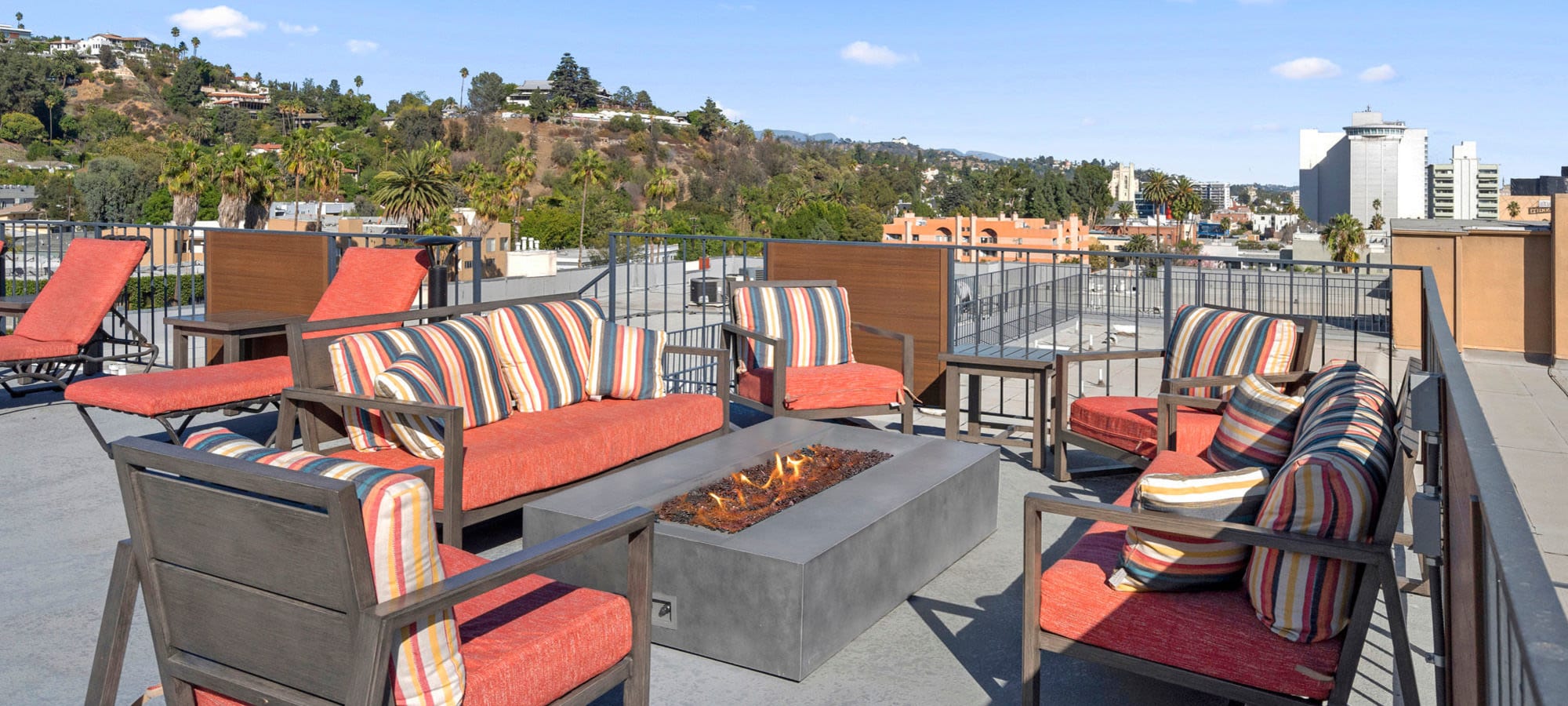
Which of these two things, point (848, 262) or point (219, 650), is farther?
point (848, 262)

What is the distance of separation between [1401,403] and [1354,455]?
98cm

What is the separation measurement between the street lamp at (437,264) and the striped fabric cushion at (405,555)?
3.79 metres

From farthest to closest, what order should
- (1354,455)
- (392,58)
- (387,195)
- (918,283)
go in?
(392,58)
(387,195)
(918,283)
(1354,455)

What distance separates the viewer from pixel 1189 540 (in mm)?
2451

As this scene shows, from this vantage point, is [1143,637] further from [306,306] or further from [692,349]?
[306,306]

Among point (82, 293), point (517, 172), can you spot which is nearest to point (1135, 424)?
point (82, 293)

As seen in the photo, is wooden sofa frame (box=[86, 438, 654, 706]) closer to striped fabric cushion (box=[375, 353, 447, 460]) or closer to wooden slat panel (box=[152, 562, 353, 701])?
wooden slat panel (box=[152, 562, 353, 701])

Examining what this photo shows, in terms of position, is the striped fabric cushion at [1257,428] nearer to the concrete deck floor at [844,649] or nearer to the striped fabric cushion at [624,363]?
the concrete deck floor at [844,649]

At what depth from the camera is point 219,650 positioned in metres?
2.02

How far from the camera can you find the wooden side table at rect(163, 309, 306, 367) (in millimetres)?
5734

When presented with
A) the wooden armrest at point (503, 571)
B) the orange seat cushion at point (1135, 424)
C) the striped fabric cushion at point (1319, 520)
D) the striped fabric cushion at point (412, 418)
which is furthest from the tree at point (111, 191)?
the striped fabric cushion at point (1319, 520)

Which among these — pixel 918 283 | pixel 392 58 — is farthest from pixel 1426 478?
pixel 392 58

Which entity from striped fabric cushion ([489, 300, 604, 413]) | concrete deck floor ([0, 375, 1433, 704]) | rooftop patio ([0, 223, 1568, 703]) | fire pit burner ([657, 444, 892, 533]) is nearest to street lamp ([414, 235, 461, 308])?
rooftop patio ([0, 223, 1568, 703])

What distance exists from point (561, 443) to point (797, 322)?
2.10 m
